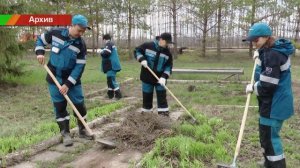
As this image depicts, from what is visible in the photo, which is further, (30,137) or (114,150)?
(30,137)

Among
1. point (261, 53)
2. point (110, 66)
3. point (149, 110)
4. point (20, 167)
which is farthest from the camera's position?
point (110, 66)

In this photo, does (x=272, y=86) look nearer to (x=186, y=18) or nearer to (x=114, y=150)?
(x=114, y=150)

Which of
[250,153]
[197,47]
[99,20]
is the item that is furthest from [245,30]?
[250,153]

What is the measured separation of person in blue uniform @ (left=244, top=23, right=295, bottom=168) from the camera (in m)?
4.70

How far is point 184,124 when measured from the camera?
280 inches

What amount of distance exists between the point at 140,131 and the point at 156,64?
1.77m

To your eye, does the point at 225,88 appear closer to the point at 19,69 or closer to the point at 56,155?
the point at 19,69

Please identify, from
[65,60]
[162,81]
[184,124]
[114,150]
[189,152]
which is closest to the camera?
[189,152]

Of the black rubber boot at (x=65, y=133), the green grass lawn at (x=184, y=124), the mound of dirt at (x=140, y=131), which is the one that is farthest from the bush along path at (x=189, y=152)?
the black rubber boot at (x=65, y=133)

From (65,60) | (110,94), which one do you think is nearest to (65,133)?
(65,60)

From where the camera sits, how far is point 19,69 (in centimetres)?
1341

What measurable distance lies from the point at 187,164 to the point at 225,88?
7.54m

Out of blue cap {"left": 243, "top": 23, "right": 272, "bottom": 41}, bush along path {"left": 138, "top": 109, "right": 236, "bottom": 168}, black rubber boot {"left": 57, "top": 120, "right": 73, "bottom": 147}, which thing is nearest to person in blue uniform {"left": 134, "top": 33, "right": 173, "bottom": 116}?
bush along path {"left": 138, "top": 109, "right": 236, "bottom": 168}

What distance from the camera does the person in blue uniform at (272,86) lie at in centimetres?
470
